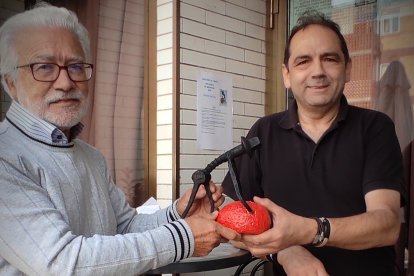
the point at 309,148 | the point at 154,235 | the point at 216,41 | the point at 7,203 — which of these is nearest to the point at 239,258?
the point at 309,148

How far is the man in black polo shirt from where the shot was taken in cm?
164

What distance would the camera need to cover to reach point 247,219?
1327 mm

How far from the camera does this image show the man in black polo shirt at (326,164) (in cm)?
164

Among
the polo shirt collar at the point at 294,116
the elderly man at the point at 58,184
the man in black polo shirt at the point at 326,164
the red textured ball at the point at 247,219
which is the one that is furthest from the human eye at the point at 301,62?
the red textured ball at the point at 247,219

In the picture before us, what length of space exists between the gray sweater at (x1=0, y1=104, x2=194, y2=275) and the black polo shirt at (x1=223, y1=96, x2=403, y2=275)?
0.60 m

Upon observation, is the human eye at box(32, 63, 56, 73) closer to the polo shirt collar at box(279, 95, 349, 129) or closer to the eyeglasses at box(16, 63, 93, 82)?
the eyeglasses at box(16, 63, 93, 82)

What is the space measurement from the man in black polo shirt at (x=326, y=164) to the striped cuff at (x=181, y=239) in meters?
0.31

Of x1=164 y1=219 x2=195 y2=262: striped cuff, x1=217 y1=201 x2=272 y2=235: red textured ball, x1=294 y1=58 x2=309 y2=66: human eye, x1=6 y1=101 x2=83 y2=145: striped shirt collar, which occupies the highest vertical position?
x1=294 y1=58 x2=309 y2=66: human eye

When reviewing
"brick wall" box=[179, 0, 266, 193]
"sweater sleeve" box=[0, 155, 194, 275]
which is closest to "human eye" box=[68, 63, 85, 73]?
"sweater sleeve" box=[0, 155, 194, 275]

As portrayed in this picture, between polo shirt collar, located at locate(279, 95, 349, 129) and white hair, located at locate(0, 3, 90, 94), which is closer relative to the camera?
white hair, located at locate(0, 3, 90, 94)

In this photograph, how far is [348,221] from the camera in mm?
1495

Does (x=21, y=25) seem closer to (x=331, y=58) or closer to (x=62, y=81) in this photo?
(x=62, y=81)

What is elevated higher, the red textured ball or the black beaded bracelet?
the red textured ball

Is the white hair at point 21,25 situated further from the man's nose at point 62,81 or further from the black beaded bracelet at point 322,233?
the black beaded bracelet at point 322,233
